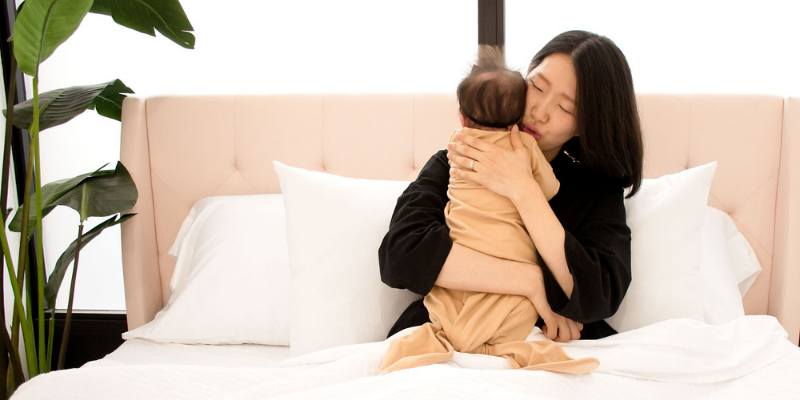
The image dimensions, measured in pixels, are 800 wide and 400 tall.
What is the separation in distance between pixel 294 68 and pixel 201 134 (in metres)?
0.44

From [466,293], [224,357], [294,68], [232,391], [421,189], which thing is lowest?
[224,357]

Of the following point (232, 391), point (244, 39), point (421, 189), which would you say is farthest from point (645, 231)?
point (244, 39)

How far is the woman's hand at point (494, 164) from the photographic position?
42.9 inches

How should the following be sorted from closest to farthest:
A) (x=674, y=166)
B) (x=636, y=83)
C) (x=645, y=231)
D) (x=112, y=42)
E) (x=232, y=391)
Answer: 1. (x=232, y=391)
2. (x=645, y=231)
3. (x=674, y=166)
4. (x=636, y=83)
5. (x=112, y=42)

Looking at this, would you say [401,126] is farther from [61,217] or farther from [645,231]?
[61,217]

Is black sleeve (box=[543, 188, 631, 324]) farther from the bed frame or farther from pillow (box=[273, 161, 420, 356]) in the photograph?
the bed frame

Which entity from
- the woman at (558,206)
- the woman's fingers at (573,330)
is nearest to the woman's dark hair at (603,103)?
the woman at (558,206)

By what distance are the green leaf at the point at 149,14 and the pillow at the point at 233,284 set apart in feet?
1.79

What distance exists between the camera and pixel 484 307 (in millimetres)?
1065

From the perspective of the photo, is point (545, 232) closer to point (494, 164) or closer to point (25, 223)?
point (494, 164)

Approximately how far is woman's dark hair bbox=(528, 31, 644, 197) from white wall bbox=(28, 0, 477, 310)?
796 millimetres

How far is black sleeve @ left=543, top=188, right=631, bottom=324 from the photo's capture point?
3.51 feet

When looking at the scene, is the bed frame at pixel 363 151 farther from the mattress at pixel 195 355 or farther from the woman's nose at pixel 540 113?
the woman's nose at pixel 540 113

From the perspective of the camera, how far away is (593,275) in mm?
1064
